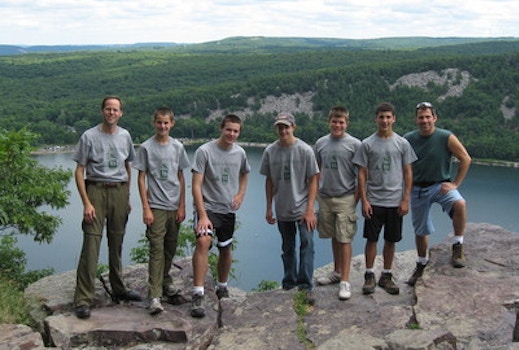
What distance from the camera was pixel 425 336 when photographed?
15.6ft

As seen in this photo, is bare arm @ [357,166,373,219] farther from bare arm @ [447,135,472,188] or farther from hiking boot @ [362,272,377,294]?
bare arm @ [447,135,472,188]

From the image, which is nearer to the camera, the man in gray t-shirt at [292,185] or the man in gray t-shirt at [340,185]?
the man in gray t-shirt at [292,185]

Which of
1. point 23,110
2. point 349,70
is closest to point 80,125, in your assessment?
point 23,110

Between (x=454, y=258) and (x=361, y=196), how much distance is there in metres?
1.43

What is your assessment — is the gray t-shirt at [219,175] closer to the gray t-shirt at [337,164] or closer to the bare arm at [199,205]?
the bare arm at [199,205]

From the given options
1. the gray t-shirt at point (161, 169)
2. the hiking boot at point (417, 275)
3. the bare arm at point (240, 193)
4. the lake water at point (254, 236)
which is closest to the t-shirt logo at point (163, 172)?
the gray t-shirt at point (161, 169)

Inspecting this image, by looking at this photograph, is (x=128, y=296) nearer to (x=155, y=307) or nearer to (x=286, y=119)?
(x=155, y=307)

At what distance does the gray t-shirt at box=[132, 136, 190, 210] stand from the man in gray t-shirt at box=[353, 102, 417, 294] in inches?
69.9

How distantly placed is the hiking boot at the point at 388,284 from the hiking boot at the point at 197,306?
194cm

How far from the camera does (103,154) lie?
5578 millimetres

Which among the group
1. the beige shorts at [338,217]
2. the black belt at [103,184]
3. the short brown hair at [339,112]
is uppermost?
the short brown hair at [339,112]

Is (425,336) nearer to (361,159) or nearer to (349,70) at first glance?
(361,159)

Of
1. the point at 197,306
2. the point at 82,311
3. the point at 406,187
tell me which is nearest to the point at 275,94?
the point at 406,187

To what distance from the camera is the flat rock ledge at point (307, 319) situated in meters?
5.09
